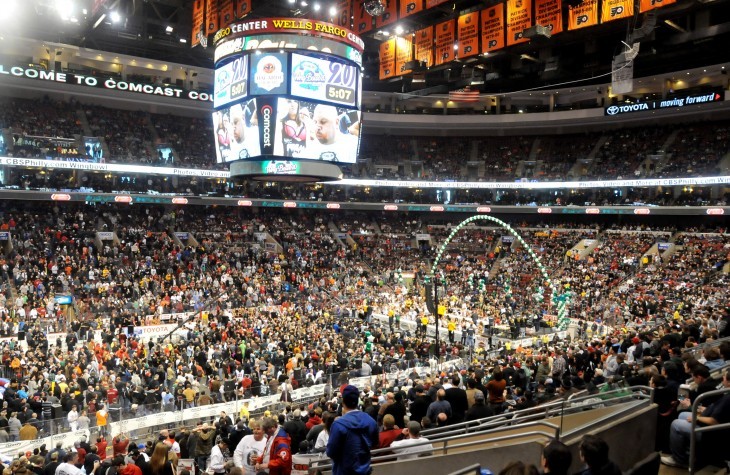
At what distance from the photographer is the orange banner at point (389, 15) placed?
18.3 metres

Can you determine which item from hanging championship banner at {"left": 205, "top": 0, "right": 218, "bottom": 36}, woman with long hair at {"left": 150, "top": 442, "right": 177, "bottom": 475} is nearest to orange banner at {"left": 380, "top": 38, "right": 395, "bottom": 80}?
hanging championship banner at {"left": 205, "top": 0, "right": 218, "bottom": 36}

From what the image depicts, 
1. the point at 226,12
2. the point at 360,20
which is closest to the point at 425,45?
the point at 360,20

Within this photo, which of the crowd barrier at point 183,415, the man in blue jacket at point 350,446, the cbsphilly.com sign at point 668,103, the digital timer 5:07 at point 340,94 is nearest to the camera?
the man in blue jacket at point 350,446

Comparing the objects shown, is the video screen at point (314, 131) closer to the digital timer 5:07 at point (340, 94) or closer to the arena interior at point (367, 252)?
the arena interior at point (367, 252)

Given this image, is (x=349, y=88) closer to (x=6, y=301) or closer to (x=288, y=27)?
(x=288, y=27)

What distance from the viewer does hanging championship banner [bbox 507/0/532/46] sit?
1692 centimetres

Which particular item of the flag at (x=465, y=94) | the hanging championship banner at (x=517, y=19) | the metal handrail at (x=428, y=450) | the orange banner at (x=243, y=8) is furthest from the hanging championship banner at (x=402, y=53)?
the flag at (x=465, y=94)

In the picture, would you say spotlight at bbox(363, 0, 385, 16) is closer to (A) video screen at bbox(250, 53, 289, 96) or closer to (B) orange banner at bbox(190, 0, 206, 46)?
(A) video screen at bbox(250, 53, 289, 96)

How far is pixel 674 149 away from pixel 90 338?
37.0 metres

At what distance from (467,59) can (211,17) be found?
964 cm

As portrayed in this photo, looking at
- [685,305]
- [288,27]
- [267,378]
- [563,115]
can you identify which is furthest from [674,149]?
[267,378]

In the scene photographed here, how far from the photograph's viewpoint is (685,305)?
26078mm

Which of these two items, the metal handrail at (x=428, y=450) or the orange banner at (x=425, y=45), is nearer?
the metal handrail at (x=428, y=450)

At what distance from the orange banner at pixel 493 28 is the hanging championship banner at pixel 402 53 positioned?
3.15m
